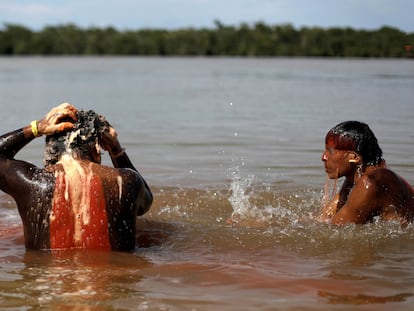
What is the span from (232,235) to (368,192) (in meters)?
1.09

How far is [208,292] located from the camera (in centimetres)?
447

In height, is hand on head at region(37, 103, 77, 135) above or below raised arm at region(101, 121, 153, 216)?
above

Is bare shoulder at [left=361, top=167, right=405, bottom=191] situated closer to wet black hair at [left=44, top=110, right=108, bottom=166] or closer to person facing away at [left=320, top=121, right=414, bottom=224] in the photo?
person facing away at [left=320, top=121, right=414, bottom=224]

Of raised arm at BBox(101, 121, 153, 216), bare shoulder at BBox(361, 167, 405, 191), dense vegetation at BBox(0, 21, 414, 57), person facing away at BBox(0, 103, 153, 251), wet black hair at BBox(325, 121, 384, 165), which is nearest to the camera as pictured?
person facing away at BBox(0, 103, 153, 251)

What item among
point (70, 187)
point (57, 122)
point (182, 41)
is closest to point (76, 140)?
point (57, 122)

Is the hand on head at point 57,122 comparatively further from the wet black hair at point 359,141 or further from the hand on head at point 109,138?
the wet black hair at point 359,141

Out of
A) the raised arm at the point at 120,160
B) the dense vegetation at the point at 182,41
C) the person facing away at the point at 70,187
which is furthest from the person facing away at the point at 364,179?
the dense vegetation at the point at 182,41

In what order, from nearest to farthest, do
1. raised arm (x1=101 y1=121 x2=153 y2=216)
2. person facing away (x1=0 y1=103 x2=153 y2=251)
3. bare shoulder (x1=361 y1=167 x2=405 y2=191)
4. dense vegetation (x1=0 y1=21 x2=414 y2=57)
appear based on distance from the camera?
person facing away (x1=0 y1=103 x2=153 y2=251)
raised arm (x1=101 y1=121 x2=153 y2=216)
bare shoulder (x1=361 y1=167 x2=405 y2=191)
dense vegetation (x1=0 y1=21 x2=414 y2=57)

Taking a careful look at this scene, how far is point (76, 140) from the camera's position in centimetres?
471

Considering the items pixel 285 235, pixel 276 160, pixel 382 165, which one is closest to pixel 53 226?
pixel 285 235

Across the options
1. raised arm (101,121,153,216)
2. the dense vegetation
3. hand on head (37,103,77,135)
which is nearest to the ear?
raised arm (101,121,153,216)

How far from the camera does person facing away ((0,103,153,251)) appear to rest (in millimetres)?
4645

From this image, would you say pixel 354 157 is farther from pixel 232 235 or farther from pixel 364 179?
pixel 232 235

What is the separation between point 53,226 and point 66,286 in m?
0.43
